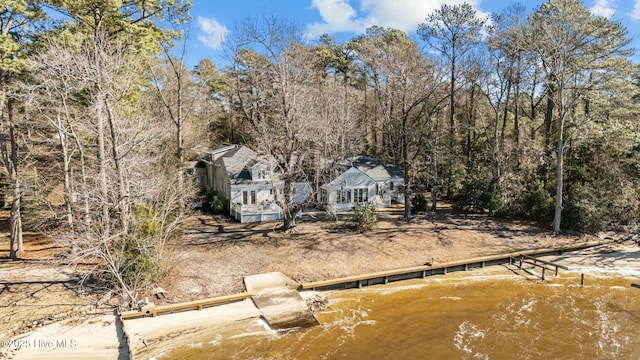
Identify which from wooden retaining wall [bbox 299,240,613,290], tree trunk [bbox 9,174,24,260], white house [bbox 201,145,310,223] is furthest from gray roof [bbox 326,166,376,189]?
tree trunk [bbox 9,174,24,260]

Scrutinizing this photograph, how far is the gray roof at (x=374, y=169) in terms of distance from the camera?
29.8 meters

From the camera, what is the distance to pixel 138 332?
11.5 meters

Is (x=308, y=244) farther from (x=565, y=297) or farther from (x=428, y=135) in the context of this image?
(x=428, y=135)

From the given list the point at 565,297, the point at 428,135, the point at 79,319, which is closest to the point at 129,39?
the point at 79,319

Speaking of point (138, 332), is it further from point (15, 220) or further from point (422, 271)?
point (422, 271)

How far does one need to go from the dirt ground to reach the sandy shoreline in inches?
34.1

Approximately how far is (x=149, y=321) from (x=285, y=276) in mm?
5549

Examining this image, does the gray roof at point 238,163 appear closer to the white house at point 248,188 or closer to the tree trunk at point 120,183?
the white house at point 248,188

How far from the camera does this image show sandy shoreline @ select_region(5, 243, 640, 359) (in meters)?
10.5

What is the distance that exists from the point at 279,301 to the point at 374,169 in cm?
1857

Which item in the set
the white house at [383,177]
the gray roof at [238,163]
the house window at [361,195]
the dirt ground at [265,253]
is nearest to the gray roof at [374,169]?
the white house at [383,177]

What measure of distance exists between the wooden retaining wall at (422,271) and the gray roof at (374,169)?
504 inches

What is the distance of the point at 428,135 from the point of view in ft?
93.6

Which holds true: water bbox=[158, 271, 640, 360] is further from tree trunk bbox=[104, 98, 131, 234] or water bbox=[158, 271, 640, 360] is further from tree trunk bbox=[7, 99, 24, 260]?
tree trunk bbox=[7, 99, 24, 260]
